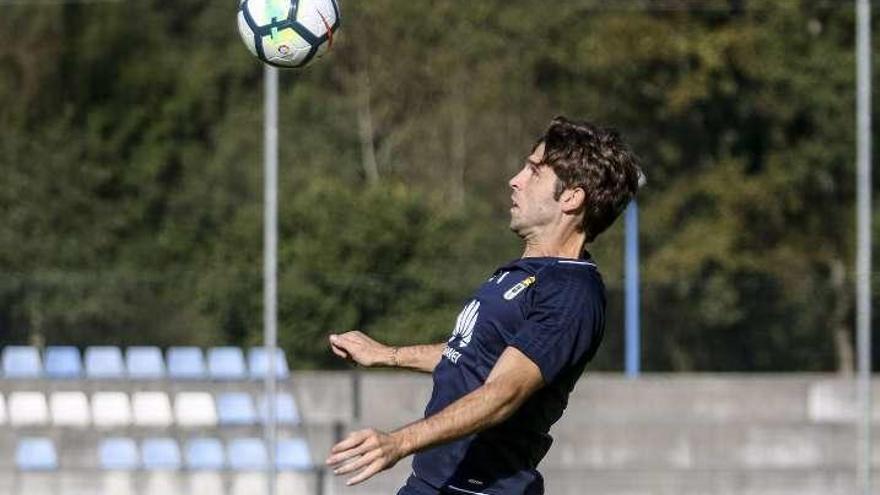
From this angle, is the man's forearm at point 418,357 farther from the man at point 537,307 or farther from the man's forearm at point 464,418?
the man's forearm at point 464,418

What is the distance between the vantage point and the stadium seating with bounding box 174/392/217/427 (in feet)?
47.4

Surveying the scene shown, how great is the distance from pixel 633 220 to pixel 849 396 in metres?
2.51

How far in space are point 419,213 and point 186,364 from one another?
6.55 m

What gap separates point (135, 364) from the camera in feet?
51.4

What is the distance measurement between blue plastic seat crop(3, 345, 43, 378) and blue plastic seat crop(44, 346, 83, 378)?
118 millimetres

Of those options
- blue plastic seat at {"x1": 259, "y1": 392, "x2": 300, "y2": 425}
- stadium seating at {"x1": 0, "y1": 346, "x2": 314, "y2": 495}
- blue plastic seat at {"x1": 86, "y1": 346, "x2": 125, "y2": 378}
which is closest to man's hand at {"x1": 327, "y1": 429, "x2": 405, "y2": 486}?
stadium seating at {"x1": 0, "y1": 346, "x2": 314, "y2": 495}

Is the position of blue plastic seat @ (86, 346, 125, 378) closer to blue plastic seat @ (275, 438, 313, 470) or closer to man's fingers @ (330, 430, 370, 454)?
blue plastic seat @ (275, 438, 313, 470)

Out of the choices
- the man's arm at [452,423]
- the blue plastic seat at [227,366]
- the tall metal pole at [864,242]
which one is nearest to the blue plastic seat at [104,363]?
the blue plastic seat at [227,366]

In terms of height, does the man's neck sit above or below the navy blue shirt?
above

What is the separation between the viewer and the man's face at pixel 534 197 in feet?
14.3

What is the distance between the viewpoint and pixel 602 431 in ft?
43.3

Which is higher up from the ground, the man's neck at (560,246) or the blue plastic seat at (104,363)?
the man's neck at (560,246)

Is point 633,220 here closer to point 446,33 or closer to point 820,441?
point 820,441

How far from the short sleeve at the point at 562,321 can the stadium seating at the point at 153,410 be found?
1048 centimetres
